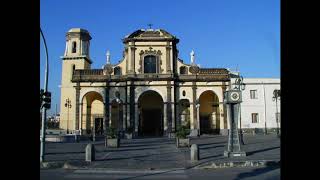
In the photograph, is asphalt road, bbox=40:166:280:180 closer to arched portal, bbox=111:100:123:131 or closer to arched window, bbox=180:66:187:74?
arched portal, bbox=111:100:123:131

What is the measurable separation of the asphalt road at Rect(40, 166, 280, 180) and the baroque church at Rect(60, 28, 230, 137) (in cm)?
2866

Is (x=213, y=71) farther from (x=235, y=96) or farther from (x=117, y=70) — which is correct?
(x=235, y=96)

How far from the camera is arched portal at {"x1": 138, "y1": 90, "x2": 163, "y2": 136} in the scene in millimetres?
49094

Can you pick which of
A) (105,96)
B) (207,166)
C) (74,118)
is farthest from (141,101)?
(207,166)

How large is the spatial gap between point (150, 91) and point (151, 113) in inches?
135

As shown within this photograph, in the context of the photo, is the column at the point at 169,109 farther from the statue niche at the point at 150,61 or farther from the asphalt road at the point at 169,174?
the asphalt road at the point at 169,174

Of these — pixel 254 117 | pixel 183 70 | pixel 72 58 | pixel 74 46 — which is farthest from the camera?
pixel 74 46

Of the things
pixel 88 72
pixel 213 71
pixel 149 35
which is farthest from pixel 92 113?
pixel 213 71

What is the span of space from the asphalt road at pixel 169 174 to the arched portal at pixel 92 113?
→ 32269mm

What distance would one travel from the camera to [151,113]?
165ft
